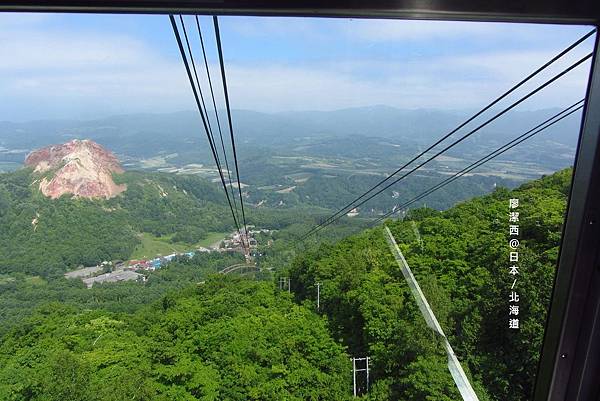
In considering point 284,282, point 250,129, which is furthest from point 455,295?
point 250,129

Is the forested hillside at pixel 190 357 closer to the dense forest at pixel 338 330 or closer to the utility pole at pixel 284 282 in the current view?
the dense forest at pixel 338 330

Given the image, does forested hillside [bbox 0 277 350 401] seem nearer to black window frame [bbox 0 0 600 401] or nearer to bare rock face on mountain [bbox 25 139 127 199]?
black window frame [bbox 0 0 600 401]

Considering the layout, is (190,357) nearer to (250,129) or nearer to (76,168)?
(250,129)

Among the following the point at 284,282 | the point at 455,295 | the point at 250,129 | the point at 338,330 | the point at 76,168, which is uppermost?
the point at 250,129

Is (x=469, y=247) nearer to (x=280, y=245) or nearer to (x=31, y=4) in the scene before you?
(x=31, y=4)

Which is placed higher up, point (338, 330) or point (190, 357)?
point (338, 330)
